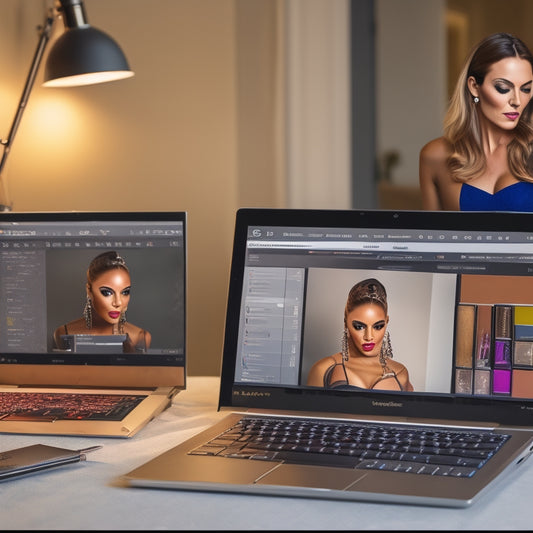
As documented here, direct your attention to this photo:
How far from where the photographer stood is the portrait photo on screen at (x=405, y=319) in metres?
1.06

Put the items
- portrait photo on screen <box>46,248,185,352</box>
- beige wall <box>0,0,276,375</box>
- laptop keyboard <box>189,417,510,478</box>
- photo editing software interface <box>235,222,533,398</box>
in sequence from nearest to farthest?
laptop keyboard <box>189,417,510,478</box>
photo editing software interface <box>235,222,533,398</box>
portrait photo on screen <box>46,248,185,352</box>
beige wall <box>0,0,276,375</box>

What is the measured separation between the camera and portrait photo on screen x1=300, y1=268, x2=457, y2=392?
1.06 meters

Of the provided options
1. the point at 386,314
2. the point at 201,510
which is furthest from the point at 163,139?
the point at 201,510

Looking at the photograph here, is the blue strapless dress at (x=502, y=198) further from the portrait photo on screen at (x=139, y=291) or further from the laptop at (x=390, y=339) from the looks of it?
the portrait photo on screen at (x=139, y=291)

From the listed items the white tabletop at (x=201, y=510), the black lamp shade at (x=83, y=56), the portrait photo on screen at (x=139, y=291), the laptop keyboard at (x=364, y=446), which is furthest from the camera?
the black lamp shade at (x=83, y=56)

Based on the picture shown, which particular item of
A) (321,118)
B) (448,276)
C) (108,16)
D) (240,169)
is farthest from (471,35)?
(448,276)

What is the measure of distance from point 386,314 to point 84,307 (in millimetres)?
499

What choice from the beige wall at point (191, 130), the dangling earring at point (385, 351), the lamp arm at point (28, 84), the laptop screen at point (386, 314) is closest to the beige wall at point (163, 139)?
the beige wall at point (191, 130)

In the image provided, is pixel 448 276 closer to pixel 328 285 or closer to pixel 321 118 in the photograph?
pixel 328 285

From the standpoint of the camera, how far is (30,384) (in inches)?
52.3

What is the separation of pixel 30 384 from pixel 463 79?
93 centimetres

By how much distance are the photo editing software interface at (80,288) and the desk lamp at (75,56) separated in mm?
325

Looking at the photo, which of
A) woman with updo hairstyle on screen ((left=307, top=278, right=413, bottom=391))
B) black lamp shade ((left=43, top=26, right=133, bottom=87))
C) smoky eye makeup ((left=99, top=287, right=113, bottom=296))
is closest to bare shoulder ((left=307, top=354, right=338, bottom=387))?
woman with updo hairstyle on screen ((left=307, top=278, right=413, bottom=391))

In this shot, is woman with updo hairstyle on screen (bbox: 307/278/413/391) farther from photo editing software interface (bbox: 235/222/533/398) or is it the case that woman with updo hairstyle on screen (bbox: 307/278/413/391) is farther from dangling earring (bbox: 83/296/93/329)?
dangling earring (bbox: 83/296/93/329)
